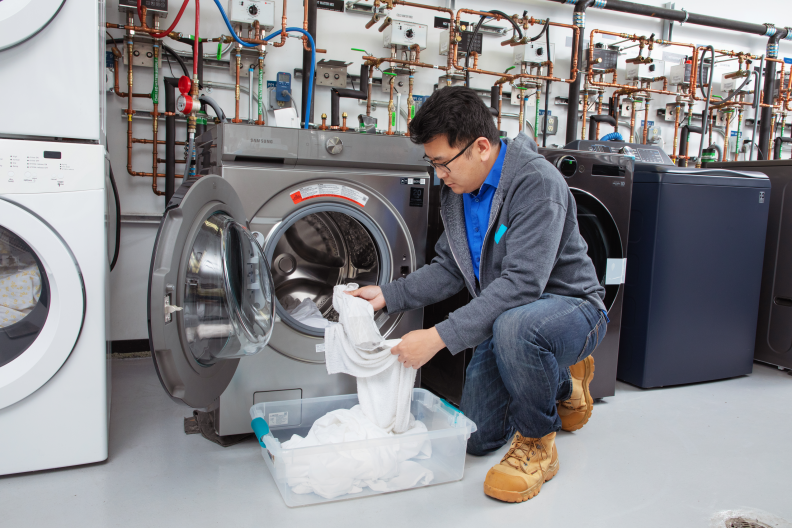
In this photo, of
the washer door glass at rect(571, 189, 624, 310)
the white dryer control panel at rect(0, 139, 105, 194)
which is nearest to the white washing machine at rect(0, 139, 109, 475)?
the white dryer control panel at rect(0, 139, 105, 194)

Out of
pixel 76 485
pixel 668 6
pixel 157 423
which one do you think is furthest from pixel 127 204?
pixel 668 6

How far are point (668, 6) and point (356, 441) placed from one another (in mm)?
3344

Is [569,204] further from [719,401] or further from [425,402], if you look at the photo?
[719,401]

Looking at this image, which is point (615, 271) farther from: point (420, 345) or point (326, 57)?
point (326, 57)

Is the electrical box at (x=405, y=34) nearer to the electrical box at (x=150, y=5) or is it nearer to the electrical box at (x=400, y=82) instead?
the electrical box at (x=400, y=82)

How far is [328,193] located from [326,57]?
4.39ft

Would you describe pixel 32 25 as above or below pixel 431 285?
above

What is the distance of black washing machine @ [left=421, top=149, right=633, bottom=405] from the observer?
6.19ft

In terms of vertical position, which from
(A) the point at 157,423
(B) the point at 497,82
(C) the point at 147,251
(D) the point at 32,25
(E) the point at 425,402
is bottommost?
(A) the point at 157,423

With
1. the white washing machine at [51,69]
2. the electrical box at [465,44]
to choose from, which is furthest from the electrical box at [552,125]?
the white washing machine at [51,69]

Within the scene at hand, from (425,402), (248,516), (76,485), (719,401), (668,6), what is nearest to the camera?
(248,516)

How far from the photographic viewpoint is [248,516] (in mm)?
1242

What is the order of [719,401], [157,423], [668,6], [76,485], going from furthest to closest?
1. [668,6]
2. [719,401]
3. [157,423]
4. [76,485]

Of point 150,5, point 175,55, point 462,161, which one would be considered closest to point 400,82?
point 175,55
